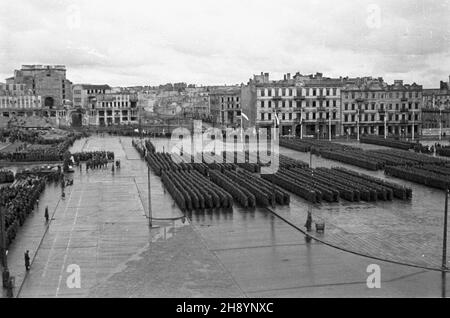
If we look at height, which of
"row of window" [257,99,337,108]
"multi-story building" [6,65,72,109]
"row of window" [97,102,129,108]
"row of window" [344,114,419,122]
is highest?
"multi-story building" [6,65,72,109]

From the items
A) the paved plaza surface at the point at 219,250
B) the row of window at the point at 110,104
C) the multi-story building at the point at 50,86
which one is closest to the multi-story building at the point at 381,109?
the paved plaza surface at the point at 219,250

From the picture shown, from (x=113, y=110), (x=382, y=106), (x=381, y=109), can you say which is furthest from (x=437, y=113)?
(x=113, y=110)

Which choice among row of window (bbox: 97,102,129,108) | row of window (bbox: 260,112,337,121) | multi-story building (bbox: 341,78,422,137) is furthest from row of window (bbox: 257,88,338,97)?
row of window (bbox: 97,102,129,108)

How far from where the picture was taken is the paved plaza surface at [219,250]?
2209cm

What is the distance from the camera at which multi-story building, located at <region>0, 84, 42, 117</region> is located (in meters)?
140

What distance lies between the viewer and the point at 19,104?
142625 millimetres

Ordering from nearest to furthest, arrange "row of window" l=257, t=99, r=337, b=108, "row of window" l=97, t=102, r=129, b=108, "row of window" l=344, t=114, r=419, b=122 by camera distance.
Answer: "row of window" l=257, t=99, r=337, b=108, "row of window" l=344, t=114, r=419, b=122, "row of window" l=97, t=102, r=129, b=108

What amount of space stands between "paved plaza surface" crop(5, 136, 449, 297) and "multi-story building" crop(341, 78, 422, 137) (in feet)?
189

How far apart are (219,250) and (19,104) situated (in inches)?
4992

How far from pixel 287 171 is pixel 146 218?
62.2ft

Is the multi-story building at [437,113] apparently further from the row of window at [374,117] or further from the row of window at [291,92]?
the row of window at [291,92]

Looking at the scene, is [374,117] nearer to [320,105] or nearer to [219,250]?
[320,105]

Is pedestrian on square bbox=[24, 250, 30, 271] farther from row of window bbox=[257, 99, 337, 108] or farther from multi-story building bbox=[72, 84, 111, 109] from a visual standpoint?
multi-story building bbox=[72, 84, 111, 109]

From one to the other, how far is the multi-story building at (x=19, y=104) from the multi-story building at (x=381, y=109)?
259ft
